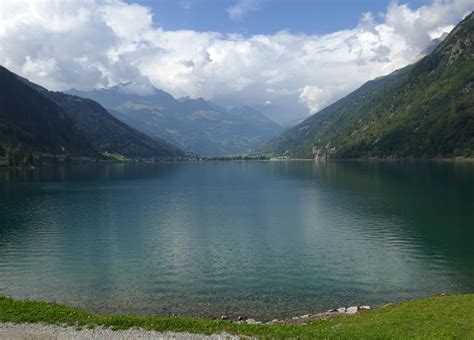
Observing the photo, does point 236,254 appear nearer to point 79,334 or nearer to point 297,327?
point 297,327

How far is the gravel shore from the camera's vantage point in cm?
3039

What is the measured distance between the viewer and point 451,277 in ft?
212

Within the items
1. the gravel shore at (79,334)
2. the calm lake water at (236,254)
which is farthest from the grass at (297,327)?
the calm lake water at (236,254)

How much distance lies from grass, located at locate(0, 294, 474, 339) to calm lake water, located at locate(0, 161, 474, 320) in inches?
654

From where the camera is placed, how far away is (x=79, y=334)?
31.0 metres

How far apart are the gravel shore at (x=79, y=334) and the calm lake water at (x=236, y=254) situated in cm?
2077

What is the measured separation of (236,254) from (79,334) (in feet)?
167

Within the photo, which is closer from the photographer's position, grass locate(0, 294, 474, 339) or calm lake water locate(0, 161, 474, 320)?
grass locate(0, 294, 474, 339)

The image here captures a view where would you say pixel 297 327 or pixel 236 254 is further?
pixel 236 254

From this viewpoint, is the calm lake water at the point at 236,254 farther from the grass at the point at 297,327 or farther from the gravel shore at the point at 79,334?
the gravel shore at the point at 79,334

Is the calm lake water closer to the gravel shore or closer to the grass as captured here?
the grass

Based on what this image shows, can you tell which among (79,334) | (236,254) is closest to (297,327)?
(79,334)

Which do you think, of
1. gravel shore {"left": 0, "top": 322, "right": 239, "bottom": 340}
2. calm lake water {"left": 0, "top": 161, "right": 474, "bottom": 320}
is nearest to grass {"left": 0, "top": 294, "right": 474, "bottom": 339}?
gravel shore {"left": 0, "top": 322, "right": 239, "bottom": 340}

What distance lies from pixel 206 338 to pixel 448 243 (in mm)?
71287
